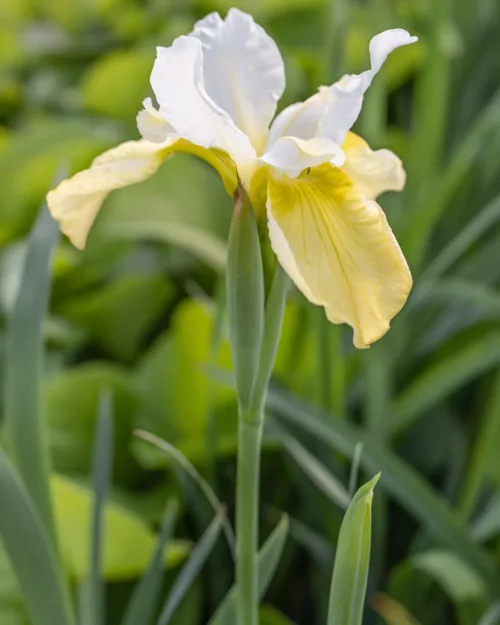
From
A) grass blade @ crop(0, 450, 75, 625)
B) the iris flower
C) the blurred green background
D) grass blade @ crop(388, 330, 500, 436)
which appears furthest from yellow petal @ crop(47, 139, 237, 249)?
grass blade @ crop(388, 330, 500, 436)

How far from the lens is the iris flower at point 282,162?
241mm

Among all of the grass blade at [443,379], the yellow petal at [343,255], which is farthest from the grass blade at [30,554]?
the grass blade at [443,379]

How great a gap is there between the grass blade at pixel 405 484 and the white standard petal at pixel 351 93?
0.83 ft

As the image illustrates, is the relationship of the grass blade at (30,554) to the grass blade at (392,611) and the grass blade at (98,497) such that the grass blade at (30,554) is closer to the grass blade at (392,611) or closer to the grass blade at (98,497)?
the grass blade at (98,497)

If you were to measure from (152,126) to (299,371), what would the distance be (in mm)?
398

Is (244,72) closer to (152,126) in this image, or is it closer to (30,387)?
(152,126)

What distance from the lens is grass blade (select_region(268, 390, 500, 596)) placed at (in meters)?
0.48

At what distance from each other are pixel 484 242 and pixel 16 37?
2.65 feet

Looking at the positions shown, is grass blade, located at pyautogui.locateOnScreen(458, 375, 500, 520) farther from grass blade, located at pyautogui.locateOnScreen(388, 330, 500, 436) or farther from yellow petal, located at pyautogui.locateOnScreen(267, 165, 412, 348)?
yellow petal, located at pyautogui.locateOnScreen(267, 165, 412, 348)

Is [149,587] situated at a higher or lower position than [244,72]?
lower

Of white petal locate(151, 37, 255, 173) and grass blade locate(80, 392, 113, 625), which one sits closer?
white petal locate(151, 37, 255, 173)

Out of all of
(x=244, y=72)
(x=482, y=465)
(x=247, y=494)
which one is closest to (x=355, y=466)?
(x=247, y=494)

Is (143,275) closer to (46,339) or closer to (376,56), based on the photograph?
(46,339)

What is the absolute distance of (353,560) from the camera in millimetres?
247
